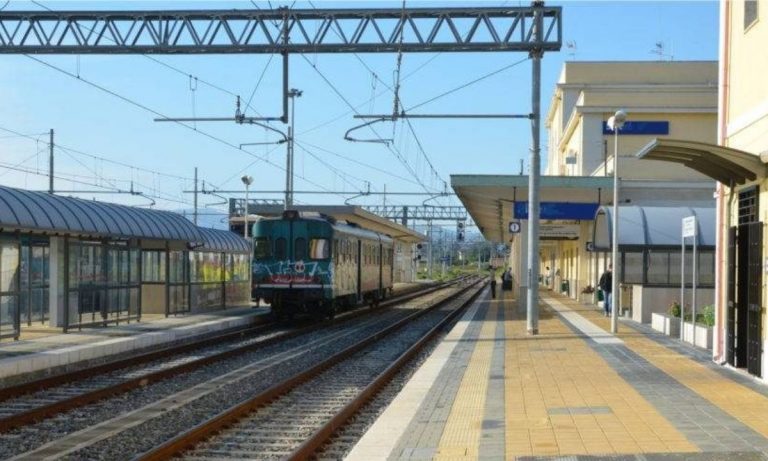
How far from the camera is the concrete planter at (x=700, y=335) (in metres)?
16.8

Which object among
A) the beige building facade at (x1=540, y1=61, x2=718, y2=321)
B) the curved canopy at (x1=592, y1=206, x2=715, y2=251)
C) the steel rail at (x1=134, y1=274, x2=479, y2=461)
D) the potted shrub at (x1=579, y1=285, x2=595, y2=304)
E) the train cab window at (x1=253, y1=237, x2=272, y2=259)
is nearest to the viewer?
the steel rail at (x1=134, y1=274, x2=479, y2=461)

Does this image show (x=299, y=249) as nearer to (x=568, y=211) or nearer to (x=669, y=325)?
(x=568, y=211)

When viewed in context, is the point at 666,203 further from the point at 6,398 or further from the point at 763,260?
the point at 6,398

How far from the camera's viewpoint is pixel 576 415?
965cm

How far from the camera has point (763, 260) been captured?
11680 millimetres

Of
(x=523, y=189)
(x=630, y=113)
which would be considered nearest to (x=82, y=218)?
(x=523, y=189)

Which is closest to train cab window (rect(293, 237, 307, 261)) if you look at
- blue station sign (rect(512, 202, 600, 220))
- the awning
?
blue station sign (rect(512, 202, 600, 220))

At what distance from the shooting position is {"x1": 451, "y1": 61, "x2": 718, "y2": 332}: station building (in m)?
27.1

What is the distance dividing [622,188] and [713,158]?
2199 centimetres

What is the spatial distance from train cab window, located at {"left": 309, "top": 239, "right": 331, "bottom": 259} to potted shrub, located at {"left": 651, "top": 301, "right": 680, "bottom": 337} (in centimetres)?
937

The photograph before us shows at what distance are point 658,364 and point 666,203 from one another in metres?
20.7

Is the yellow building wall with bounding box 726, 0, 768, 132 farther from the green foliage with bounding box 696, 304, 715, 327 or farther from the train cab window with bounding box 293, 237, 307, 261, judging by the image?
the train cab window with bounding box 293, 237, 307, 261

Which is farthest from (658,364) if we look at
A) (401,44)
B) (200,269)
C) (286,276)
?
(200,269)

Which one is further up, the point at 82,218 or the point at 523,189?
the point at 523,189
